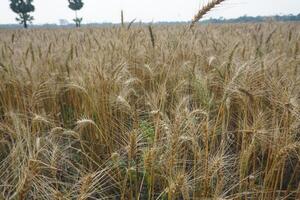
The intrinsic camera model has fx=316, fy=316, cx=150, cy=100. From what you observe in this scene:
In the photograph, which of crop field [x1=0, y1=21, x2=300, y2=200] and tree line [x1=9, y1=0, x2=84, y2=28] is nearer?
crop field [x1=0, y1=21, x2=300, y2=200]

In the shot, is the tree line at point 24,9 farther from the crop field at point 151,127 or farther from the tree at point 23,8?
the crop field at point 151,127

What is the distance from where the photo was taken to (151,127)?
6.46ft

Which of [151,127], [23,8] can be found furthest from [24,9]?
[151,127]

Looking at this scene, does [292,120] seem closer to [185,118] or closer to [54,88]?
[185,118]

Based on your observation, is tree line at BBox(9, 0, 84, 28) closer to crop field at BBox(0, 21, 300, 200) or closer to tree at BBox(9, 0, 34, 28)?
tree at BBox(9, 0, 34, 28)

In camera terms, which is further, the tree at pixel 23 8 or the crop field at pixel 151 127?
the tree at pixel 23 8

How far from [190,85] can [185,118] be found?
0.98 m

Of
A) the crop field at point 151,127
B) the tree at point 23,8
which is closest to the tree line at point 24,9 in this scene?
the tree at point 23,8

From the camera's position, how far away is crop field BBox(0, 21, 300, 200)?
4.32 feet

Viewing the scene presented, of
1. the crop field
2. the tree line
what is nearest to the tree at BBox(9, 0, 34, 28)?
the tree line

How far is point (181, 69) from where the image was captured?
262cm

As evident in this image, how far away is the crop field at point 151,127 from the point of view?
4.32 feet

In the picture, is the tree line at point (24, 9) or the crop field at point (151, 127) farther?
the tree line at point (24, 9)

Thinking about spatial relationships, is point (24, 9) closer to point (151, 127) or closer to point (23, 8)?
point (23, 8)
